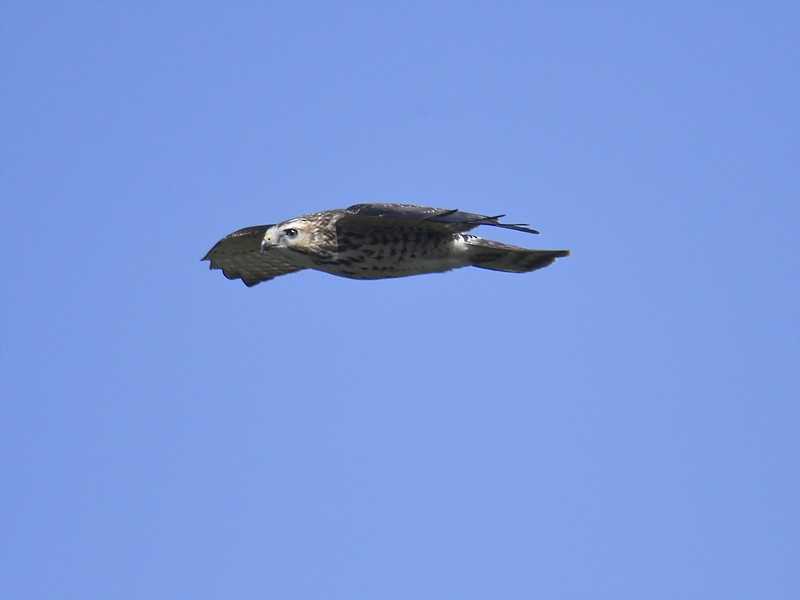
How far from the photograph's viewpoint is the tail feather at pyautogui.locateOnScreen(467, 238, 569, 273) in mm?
12055

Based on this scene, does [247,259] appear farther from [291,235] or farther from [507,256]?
[507,256]

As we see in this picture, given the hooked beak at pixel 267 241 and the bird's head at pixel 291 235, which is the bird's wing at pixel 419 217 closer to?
the bird's head at pixel 291 235

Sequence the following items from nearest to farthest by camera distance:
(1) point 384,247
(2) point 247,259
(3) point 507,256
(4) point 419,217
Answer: (4) point 419,217 → (1) point 384,247 → (3) point 507,256 → (2) point 247,259

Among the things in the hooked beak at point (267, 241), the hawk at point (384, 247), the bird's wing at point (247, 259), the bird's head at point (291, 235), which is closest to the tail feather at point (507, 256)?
the hawk at point (384, 247)

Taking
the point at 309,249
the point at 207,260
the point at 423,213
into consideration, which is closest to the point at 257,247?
the point at 207,260

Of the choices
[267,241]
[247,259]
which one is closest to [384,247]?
[267,241]

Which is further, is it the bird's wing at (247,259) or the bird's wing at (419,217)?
the bird's wing at (247,259)

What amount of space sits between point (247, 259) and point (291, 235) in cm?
230

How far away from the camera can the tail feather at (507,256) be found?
12055 millimetres

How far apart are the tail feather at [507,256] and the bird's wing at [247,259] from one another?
2.47 m

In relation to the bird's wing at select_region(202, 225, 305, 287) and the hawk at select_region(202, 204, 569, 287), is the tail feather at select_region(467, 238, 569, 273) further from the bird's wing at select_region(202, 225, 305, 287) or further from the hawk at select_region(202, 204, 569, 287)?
the bird's wing at select_region(202, 225, 305, 287)

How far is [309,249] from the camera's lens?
12.0m

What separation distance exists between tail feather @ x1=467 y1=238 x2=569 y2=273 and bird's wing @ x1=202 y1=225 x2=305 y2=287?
8.12 ft

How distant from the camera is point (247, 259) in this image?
14227mm
